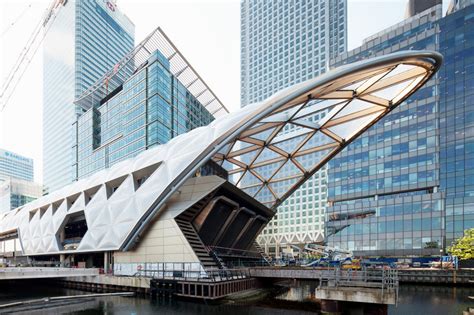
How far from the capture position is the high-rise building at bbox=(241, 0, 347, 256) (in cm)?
13950

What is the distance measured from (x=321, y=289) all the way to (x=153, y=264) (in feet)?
67.9

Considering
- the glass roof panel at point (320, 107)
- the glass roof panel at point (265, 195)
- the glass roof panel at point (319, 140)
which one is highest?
the glass roof panel at point (320, 107)

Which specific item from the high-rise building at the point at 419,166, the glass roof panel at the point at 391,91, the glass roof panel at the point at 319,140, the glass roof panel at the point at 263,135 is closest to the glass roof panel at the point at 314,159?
the glass roof panel at the point at 319,140

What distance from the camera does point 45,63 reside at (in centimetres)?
19088

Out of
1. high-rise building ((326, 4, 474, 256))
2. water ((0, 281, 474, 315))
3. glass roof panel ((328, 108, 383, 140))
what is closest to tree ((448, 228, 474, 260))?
high-rise building ((326, 4, 474, 256))

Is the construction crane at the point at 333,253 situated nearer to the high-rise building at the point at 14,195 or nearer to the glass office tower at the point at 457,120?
the glass office tower at the point at 457,120

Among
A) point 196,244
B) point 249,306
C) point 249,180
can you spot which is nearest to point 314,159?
point 249,180

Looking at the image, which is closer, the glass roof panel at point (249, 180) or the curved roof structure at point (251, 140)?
the curved roof structure at point (251, 140)

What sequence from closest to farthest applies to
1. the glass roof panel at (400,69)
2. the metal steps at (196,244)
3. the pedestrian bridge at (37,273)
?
the glass roof panel at (400,69) < the pedestrian bridge at (37,273) < the metal steps at (196,244)

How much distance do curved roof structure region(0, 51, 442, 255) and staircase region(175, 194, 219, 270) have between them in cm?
280

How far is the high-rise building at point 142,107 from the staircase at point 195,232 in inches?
2362

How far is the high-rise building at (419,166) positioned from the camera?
68.3 m

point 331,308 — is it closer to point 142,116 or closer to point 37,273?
point 37,273

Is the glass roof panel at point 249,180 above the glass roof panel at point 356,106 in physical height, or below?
below
